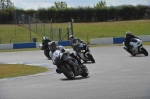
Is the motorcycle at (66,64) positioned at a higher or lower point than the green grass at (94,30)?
higher

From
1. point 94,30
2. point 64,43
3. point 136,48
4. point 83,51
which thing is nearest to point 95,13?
point 94,30

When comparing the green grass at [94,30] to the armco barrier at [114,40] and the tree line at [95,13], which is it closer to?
the tree line at [95,13]

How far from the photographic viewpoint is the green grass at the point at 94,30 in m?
58.2

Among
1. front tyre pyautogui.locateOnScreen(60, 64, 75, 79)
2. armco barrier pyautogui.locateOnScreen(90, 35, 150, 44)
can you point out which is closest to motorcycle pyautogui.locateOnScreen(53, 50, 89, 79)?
front tyre pyautogui.locateOnScreen(60, 64, 75, 79)

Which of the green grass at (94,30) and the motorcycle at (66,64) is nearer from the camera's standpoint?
the motorcycle at (66,64)

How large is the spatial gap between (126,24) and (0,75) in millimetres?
54573

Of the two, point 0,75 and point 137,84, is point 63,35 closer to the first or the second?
point 0,75

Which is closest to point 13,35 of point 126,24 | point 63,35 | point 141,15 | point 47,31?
point 47,31

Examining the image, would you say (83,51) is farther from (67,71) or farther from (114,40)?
(114,40)

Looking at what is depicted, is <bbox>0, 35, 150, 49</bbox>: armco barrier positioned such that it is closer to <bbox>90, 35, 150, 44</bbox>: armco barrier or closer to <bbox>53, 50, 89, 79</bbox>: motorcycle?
<bbox>90, 35, 150, 44</bbox>: armco barrier

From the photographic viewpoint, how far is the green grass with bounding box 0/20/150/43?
191ft

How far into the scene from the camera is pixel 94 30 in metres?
67.3

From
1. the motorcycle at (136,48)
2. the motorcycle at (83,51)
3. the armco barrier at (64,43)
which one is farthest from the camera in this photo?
the armco barrier at (64,43)

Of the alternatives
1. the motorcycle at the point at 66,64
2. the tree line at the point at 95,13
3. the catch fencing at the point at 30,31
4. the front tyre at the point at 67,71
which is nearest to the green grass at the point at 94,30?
the catch fencing at the point at 30,31
